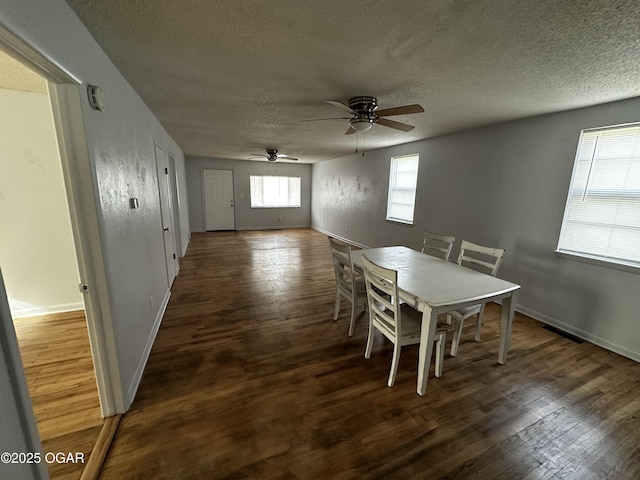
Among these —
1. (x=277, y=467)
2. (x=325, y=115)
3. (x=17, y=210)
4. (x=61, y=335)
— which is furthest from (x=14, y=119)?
(x=277, y=467)

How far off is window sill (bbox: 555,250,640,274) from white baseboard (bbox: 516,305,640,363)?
716 millimetres

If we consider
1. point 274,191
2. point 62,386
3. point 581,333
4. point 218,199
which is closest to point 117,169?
point 62,386

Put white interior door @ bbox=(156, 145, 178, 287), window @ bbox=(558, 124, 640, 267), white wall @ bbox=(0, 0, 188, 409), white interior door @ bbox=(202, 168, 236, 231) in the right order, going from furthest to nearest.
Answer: white interior door @ bbox=(202, 168, 236, 231) < white interior door @ bbox=(156, 145, 178, 287) < window @ bbox=(558, 124, 640, 267) < white wall @ bbox=(0, 0, 188, 409)

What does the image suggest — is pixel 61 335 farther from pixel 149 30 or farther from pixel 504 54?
pixel 504 54

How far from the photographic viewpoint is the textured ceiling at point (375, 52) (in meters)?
1.25

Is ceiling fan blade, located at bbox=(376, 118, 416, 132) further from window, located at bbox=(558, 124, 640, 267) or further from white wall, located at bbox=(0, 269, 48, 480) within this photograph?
white wall, located at bbox=(0, 269, 48, 480)

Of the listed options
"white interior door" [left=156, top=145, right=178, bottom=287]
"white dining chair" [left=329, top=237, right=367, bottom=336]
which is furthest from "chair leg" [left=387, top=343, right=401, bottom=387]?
"white interior door" [left=156, top=145, right=178, bottom=287]

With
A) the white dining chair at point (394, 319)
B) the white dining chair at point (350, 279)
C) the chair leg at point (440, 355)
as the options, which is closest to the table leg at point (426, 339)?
the white dining chair at point (394, 319)

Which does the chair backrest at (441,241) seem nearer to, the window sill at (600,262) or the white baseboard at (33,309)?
the window sill at (600,262)

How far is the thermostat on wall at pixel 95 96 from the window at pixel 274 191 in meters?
6.83

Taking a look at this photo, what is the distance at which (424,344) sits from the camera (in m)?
1.78

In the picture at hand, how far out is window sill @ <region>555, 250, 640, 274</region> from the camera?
91.3 inches

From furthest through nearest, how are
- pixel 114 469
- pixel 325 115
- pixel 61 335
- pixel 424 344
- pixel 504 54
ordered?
1. pixel 325 115
2. pixel 61 335
3. pixel 424 344
4. pixel 504 54
5. pixel 114 469

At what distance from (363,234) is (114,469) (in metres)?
5.56
